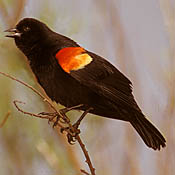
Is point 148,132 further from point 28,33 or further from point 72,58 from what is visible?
point 28,33

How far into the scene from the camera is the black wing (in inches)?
116

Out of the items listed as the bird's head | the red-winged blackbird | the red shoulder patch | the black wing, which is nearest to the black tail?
the red-winged blackbird

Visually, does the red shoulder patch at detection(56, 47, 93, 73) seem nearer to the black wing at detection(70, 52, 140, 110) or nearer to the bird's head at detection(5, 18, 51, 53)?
the black wing at detection(70, 52, 140, 110)

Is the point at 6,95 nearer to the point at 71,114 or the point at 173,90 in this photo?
the point at 71,114

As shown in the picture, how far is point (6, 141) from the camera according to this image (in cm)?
399

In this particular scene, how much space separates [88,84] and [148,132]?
42 cm

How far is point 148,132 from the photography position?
3.00 m

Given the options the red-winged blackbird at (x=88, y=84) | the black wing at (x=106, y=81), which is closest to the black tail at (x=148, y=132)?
the red-winged blackbird at (x=88, y=84)

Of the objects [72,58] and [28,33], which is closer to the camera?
[72,58]

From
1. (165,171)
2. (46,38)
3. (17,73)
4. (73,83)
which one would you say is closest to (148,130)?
(165,171)

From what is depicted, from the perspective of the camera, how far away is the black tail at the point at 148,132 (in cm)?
299

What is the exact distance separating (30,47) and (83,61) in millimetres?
427

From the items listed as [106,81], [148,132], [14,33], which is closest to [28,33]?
[14,33]

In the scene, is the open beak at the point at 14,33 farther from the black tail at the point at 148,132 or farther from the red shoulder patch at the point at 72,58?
the black tail at the point at 148,132
